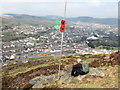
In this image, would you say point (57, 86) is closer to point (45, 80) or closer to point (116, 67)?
point (45, 80)

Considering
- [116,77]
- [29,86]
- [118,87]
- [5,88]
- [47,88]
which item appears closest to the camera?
[118,87]

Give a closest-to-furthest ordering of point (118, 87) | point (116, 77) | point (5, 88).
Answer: point (118, 87) → point (116, 77) → point (5, 88)

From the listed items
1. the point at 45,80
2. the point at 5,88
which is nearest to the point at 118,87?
the point at 45,80

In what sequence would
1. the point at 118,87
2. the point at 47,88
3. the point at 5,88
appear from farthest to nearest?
1. the point at 5,88
2. the point at 47,88
3. the point at 118,87

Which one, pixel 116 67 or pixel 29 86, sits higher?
pixel 116 67

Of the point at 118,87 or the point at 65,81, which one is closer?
the point at 118,87

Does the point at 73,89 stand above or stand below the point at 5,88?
above

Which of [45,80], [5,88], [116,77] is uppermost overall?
[116,77]

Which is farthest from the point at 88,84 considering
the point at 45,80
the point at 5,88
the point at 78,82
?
the point at 5,88

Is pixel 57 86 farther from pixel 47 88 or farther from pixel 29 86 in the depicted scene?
pixel 29 86
